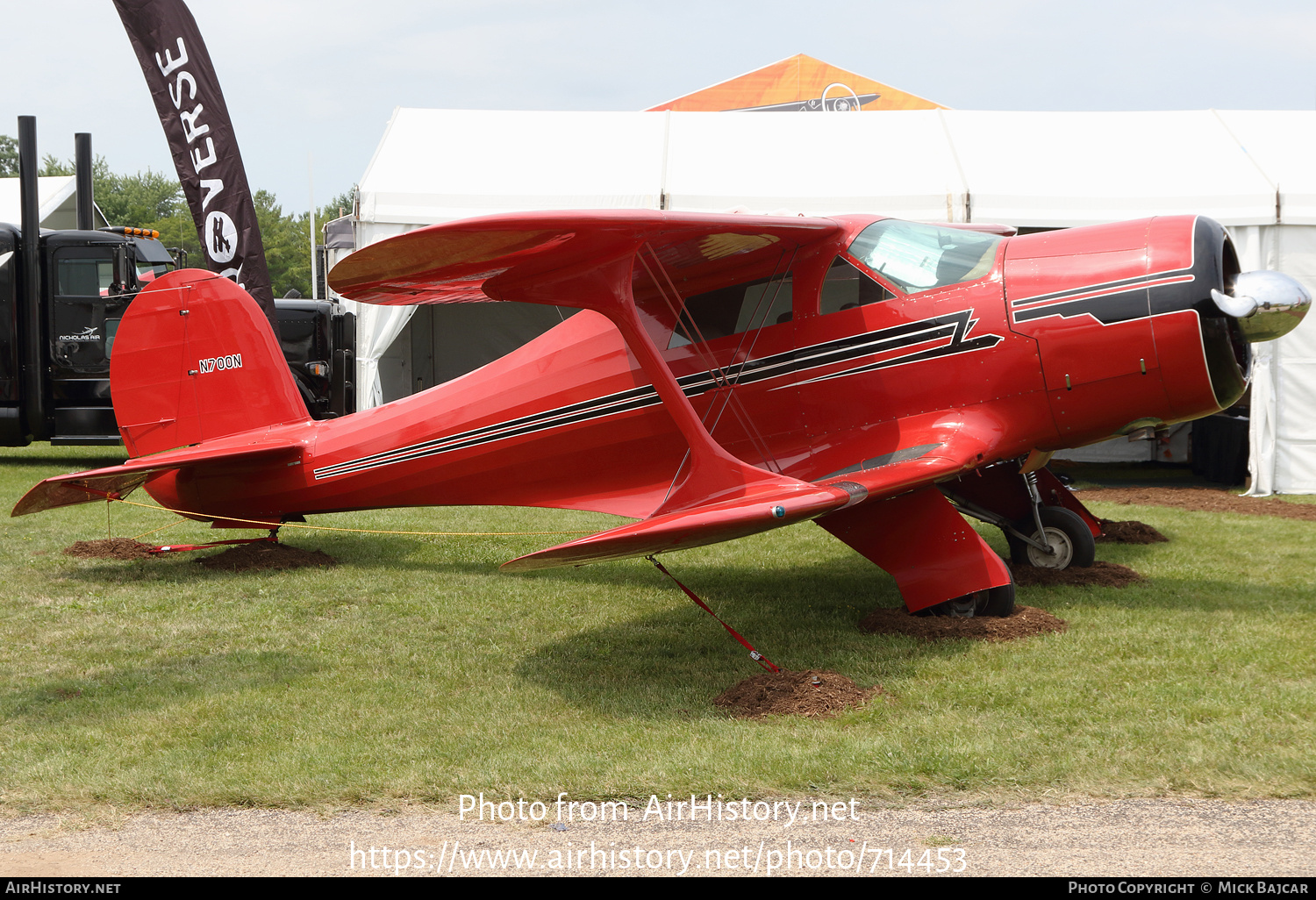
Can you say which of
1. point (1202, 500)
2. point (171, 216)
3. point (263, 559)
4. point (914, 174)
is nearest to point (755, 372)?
point (263, 559)

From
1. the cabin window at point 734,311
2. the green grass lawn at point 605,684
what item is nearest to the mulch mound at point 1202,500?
the green grass lawn at point 605,684

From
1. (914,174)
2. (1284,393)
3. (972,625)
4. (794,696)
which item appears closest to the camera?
(794,696)

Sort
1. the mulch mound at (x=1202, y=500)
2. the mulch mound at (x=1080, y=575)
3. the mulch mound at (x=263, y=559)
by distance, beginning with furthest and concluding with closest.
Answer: the mulch mound at (x=1202, y=500) → the mulch mound at (x=263, y=559) → the mulch mound at (x=1080, y=575)

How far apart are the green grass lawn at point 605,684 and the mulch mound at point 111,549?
0.66 ft

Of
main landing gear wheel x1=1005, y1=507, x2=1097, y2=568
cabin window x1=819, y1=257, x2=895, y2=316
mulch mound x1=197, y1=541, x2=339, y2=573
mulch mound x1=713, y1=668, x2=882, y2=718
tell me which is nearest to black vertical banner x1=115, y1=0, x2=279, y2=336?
mulch mound x1=197, y1=541, x2=339, y2=573

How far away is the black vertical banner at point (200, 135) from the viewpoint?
13852mm

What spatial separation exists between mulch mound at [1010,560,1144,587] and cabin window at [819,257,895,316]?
265 centimetres

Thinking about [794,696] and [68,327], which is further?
[68,327]

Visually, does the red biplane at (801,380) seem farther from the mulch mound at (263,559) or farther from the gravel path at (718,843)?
the gravel path at (718,843)

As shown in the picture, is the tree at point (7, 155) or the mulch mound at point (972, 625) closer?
the mulch mound at point (972, 625)

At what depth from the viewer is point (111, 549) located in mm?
8828

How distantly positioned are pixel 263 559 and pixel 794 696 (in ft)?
17.9

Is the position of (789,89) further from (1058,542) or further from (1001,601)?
(1001,601)

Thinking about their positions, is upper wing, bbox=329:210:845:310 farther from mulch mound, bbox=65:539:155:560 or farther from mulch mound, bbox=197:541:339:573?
mulch mound, bbox=65:539:155:560
